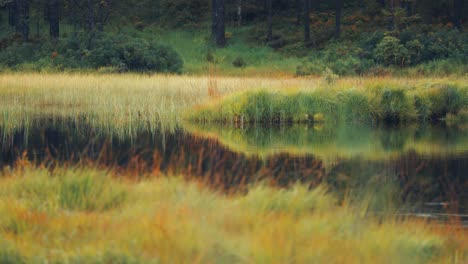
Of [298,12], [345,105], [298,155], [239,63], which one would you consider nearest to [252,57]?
[239,63]

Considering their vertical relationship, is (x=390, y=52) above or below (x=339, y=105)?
above

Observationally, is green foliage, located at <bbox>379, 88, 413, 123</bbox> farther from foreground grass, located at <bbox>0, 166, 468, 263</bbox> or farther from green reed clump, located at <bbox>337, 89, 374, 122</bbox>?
foreground grass, located at <bbox>0, 166, 468, 263</bbox>

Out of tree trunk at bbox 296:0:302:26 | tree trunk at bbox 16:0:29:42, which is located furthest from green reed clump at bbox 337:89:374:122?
tree trunk at bbox 296:0:302:26

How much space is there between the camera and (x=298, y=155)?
12867mm

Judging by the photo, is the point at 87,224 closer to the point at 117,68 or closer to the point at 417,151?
the point at 417,151

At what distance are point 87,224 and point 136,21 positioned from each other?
45539 millimetres

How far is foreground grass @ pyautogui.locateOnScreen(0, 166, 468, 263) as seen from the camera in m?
5.79

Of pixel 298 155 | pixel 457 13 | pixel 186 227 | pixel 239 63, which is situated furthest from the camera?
pixel 457 13

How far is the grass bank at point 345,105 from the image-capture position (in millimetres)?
18547

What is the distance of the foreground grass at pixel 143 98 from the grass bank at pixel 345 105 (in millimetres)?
31

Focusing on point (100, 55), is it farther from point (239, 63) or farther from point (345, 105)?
point (345, 105)

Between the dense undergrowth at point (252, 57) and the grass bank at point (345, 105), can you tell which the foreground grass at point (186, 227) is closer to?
the grass bank at point (345, 105)

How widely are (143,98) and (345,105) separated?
571 cm

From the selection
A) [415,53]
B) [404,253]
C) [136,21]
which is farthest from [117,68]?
[404,253]
